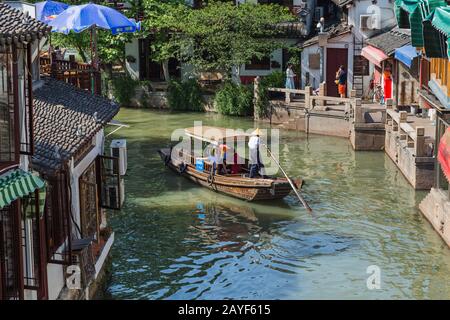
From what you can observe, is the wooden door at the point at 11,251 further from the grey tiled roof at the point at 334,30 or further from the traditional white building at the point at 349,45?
the grey tiled roof at the point at 334,30

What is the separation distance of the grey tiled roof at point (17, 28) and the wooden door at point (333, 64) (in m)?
31.7

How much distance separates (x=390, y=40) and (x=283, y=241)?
56.3ft

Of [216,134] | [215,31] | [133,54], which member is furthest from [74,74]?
[133,54]

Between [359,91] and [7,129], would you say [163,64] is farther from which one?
[7,129]

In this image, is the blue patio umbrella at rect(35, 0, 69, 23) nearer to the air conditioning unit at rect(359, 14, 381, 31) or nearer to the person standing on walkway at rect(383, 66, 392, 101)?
the person standing on walkway at rect(383, 66, 392, 101)

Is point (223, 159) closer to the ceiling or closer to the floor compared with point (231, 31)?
closer to the floor

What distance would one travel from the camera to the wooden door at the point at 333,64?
42281 millimetres

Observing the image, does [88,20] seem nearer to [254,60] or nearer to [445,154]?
[445,154]

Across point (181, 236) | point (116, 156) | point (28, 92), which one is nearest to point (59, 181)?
point (28, 92)

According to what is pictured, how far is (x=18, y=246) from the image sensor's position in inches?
474

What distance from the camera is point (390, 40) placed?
1446 inches

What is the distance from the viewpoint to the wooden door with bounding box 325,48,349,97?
42.3m

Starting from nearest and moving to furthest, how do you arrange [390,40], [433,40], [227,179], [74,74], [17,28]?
[17,28], [74,74], [433,40], [227,179], [390,40]

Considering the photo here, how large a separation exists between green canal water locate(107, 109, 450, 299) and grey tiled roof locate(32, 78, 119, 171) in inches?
160
